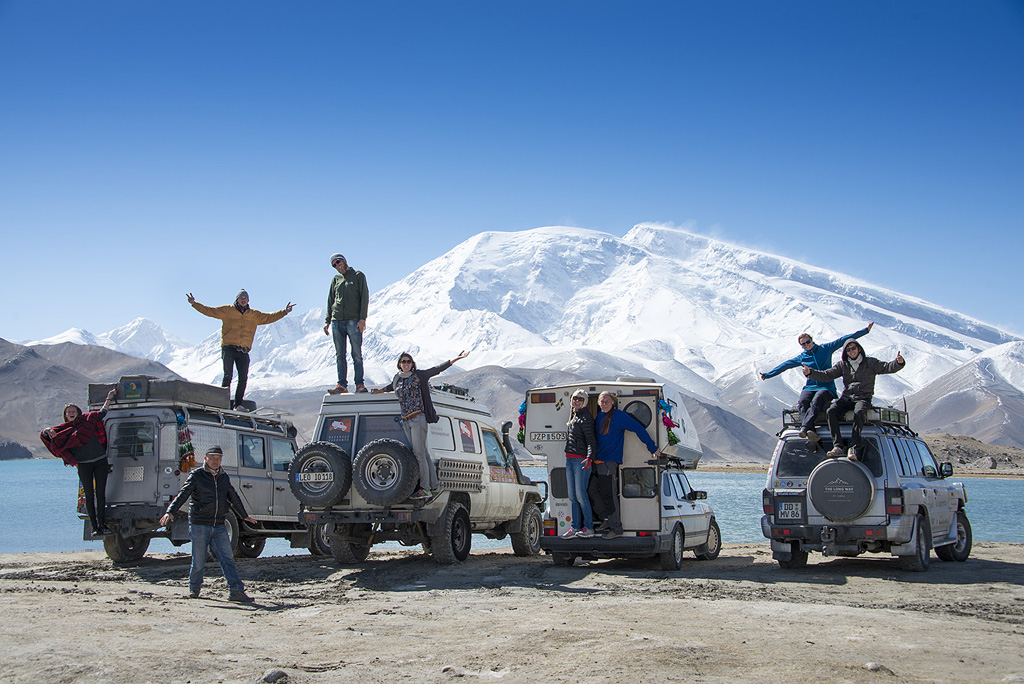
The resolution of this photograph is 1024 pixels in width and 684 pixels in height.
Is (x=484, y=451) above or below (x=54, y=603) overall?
above

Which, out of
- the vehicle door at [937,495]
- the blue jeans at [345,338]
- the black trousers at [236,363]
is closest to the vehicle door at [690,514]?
the vehicle door at [937,495]

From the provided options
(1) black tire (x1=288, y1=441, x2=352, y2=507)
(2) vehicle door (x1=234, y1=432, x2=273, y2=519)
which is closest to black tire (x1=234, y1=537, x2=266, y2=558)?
(2) vehicle door (x1=234, y1=432, x2=273, y2=519)

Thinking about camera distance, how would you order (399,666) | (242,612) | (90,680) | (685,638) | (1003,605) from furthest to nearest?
(1003,605), (242,612), (685,638), (399,666), (90,680)

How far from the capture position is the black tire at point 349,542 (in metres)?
14.2

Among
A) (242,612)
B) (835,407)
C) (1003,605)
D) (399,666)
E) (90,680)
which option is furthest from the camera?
(835,407)

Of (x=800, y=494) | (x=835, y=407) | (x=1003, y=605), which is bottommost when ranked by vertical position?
(x=1003, y=605)

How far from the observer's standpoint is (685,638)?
8.39 metres

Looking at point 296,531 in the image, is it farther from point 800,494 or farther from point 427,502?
point 800,494

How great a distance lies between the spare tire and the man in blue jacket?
60 centimetres

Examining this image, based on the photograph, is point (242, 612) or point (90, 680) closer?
point (90, 680)

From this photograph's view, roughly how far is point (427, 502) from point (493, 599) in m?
2.81

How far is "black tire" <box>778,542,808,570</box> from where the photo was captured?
1400 centimetres

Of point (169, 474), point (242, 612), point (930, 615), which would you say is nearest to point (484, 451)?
point (169, 474)

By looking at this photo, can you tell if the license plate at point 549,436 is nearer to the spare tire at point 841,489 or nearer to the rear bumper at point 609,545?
the rear bumper at point 609,545
